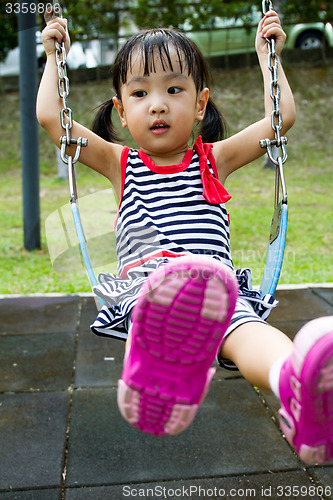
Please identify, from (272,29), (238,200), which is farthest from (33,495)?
(238,200)

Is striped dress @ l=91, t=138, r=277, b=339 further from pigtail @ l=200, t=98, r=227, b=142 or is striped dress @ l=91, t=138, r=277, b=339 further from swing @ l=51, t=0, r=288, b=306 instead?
pigtail @ l=200, t=98, r=227, b=142

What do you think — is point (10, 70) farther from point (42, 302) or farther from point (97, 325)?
point (97, 325)

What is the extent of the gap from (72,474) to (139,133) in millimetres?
1163

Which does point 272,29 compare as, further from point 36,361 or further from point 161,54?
point 36,361

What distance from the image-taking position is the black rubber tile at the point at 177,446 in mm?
1971

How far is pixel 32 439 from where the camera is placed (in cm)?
217

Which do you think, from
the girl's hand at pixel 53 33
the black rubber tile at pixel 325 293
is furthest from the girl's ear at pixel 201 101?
the black rubber tile at pixel 325 293

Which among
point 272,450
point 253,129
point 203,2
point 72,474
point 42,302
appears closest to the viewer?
point 253,129

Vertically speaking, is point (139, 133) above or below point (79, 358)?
above

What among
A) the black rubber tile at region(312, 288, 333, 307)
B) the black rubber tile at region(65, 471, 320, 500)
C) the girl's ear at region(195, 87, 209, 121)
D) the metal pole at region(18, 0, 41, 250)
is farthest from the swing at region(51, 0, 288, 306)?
the metal pole at region(18, 0, 41, 250)

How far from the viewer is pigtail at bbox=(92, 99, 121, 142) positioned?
2012 millimetres

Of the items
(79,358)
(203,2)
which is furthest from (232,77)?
(79,358)

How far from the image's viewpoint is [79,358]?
2.85 meters

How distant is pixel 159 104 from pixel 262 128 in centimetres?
35
